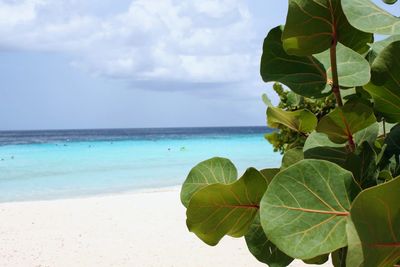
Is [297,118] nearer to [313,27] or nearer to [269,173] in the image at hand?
[269,173]

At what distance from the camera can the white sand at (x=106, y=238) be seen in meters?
5.52

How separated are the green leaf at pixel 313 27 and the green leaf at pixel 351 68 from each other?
0.07 feet

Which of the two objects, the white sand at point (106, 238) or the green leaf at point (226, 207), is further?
the white sand at point (106, 238)

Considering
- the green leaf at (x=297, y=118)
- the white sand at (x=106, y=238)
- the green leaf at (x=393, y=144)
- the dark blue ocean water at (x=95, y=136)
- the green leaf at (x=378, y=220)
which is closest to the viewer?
the green leaf at (x=378, y=220)

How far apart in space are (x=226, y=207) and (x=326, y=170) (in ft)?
0.46

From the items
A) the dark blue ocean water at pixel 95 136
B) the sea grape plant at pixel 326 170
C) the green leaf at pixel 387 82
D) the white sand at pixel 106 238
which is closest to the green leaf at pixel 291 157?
the sea grape plant at pixel 326 170

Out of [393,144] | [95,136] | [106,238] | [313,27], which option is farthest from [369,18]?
[95,136]

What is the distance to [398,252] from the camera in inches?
11.8

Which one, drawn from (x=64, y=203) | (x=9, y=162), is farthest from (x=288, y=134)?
(x=9, y=162)

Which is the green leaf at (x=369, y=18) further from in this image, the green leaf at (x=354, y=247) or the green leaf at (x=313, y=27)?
the green leaf at (x=354, y=247)

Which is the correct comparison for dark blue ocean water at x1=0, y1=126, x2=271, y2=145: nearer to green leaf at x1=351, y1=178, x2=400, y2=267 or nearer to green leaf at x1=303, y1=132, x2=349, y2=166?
green leaf at x1=303, y1=132, x2=349, y2=166

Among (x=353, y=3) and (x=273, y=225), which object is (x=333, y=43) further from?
(x=273, y=225)

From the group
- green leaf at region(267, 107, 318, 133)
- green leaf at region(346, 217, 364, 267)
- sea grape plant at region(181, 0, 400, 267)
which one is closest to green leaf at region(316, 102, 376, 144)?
sea grape plant at region(181, 0, 400, 267)

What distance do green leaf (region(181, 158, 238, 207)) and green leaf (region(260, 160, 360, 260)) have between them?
0.18 meters
